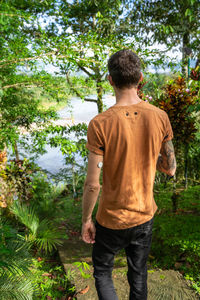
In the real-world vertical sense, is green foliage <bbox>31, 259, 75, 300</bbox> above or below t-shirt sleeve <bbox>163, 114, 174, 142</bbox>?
below

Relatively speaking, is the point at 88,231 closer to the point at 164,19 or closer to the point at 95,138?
the point at 95,138

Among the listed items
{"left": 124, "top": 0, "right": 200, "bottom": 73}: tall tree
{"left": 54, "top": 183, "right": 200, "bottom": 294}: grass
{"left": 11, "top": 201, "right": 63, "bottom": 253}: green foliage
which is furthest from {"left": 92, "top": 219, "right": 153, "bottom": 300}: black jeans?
{"left": 124, "top": 0, "right": 200, "bottom": 73}: tall tree

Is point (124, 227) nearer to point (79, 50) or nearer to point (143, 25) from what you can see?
point (79, 50)

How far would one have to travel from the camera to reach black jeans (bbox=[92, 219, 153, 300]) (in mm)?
1604

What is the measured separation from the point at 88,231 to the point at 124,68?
3.62ft

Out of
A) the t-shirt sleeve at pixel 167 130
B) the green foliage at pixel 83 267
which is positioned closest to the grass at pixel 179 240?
the green foliage at pixel 83 267

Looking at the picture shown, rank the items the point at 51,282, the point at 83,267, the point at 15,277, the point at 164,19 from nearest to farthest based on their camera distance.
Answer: the point at 15,277
the point at 51,282
the point at 83,267
the point at 164,19

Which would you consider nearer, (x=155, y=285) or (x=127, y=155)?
(x=127, y=155)


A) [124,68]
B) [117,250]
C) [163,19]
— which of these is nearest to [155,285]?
[117,250]

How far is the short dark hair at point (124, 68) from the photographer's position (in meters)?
1.31

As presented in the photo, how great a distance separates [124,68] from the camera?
1.31 metres

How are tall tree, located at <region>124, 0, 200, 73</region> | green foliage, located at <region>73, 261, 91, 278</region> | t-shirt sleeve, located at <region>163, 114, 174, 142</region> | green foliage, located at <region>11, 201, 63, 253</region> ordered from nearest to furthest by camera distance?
1. t-shirt sleeve, located at <region>163, 114, 174, 142</region>
2. green foliage, located at <region>73, 261, 91, 278</region>
3. green foliage, located at <region>11, 201, 63, 253</region>
4. tall tree, located at <region>124, 0, 200, 73</region>

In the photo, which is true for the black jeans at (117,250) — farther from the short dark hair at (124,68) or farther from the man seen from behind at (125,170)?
the short dark hair at (124,68)

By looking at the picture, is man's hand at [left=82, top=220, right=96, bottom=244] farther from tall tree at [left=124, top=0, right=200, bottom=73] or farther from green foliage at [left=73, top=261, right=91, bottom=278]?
tall tree at [left=124, top=0, right=200, bottom=73]
